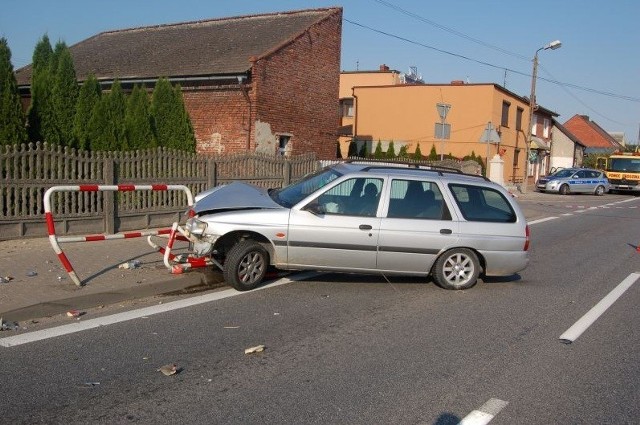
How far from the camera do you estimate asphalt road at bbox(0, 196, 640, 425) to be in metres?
4.45

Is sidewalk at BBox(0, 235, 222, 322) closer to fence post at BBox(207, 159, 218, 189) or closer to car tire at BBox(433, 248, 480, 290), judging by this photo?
car tire at BBox(433, 248, 480, 290)

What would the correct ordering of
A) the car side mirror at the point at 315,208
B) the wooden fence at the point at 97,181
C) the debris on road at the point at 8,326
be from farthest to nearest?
the wooden fence at the point at 97,181 < the car side mirror at the point at 315,208 < the debris on road at the point at 8,326

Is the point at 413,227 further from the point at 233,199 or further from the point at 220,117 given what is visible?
the point at 220,117

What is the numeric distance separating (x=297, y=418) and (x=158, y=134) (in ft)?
41.0

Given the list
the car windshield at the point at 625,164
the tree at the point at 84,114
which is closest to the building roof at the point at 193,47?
the tree at the point at 84,114

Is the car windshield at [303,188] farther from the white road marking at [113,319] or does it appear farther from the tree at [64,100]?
the tree at [64,100]

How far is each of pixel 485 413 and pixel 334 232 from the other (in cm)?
368

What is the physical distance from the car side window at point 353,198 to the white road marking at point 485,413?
3.67 meters

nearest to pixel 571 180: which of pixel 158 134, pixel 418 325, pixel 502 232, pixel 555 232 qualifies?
pixel 555 232

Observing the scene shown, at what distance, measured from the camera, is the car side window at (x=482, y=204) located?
855 cm

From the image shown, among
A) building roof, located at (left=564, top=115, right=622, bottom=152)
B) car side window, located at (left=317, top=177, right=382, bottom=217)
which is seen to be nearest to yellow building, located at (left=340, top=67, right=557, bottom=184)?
car side window, located at (left=317, top=177, right=382, bottom=217)

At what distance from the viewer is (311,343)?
19.5 ft

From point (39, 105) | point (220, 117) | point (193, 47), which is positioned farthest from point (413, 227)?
point (193, 47)

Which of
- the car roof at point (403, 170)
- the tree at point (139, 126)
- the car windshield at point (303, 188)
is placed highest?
the tree at point (139, 126)
